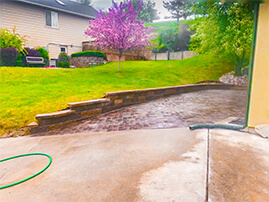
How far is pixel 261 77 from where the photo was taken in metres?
3.48

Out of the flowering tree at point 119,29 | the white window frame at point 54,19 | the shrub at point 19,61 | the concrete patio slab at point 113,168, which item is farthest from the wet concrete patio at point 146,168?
the white window frame at point 54,19

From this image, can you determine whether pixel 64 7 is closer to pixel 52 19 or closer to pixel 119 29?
pixel 52 19

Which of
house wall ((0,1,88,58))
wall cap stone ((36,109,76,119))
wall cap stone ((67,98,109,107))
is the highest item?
house wall ((0,1,88,58))

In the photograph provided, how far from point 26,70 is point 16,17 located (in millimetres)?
7677

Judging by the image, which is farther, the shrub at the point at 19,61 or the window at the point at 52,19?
the window at the point at 52,19

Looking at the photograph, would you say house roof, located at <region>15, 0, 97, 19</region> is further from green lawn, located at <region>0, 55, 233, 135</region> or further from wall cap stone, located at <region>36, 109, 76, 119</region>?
wall cap stone, located at <region>36, 109, 76, 119</region>

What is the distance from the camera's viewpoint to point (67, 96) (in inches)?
235

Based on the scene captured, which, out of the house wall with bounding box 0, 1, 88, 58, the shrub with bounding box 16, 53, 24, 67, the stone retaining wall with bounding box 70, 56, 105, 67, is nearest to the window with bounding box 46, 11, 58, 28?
the house wall with bounding box 0, 1, 88, 58

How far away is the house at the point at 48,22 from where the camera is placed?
14055mm

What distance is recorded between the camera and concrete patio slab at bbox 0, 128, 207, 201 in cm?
196

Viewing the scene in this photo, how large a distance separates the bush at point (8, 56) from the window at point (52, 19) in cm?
623

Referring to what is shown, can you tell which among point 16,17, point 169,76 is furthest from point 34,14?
point 169,76

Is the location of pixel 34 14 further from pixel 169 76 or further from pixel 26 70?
pixel 169 76

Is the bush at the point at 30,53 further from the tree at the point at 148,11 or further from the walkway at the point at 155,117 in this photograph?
the tree at the point at 148,11
